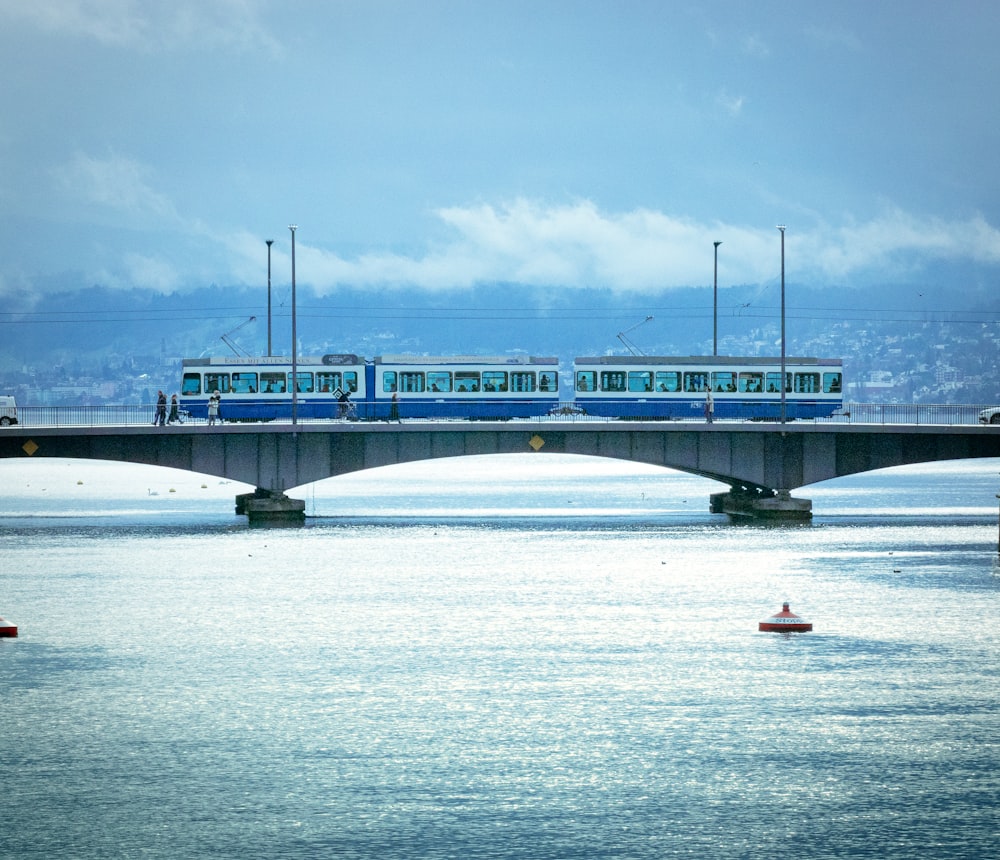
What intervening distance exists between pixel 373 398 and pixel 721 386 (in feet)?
60.8

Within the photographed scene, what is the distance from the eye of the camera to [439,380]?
88500 millimetres

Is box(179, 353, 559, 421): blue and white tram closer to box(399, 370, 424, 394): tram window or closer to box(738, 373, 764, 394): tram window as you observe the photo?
box(399, 370, 424, 394): tram window

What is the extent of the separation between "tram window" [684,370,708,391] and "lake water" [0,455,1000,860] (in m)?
25.2

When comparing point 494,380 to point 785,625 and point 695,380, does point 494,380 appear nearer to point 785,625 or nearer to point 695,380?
point 695,380

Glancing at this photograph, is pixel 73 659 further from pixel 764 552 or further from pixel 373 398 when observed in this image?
pixel 373 398

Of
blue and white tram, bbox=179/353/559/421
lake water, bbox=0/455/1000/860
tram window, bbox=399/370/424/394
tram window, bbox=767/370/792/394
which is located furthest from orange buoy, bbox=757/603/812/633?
tram window, bbox=399/370/424/394

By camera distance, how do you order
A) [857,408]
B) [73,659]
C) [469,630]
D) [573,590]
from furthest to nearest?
[857,408] → [573,590] → [469,630] → [73,659]

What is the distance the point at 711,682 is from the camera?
30594 mm

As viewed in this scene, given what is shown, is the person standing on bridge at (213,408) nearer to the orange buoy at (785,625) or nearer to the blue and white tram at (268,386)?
the blue and white tram at (268,386)

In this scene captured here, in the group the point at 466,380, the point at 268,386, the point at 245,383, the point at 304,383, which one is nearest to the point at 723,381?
the point at 466,380

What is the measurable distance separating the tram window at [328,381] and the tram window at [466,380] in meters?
6.16

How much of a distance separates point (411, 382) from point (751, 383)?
18.1 metres

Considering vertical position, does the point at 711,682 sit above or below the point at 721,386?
below

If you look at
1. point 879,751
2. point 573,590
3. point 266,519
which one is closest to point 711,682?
point 879,751
